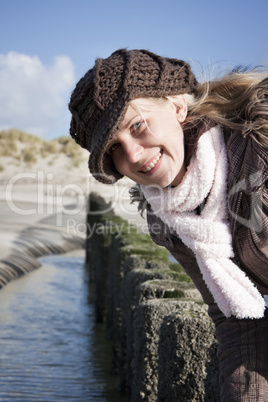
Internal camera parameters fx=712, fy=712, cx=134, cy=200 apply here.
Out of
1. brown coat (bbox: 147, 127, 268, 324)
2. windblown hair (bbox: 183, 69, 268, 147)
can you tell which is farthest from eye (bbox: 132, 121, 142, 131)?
brown coat (bbox: 147, 127, 268, 324)

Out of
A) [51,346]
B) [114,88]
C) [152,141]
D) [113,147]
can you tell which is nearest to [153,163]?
[152,141]

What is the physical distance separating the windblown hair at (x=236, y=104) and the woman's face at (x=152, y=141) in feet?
0.42

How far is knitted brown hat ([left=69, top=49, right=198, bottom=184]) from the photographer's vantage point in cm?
266

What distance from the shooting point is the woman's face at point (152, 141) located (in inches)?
107

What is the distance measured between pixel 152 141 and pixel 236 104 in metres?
0.37

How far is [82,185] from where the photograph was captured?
113 ft

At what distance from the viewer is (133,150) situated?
2736 mm

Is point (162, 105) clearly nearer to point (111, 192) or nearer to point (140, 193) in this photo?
point (140, 193)

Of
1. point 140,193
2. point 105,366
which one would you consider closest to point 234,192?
point 140,193

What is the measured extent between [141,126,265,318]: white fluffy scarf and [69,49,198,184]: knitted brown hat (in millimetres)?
271

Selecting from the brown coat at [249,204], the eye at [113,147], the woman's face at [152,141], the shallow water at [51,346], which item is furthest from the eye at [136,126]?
the shallow water at [51,346]

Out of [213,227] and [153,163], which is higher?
[153,163]

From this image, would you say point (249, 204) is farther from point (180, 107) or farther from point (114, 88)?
point (114, 88)

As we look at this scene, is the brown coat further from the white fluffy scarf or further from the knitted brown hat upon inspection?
the knitted brown hat
